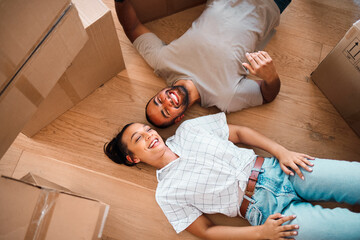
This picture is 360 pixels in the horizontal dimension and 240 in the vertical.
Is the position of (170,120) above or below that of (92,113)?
below

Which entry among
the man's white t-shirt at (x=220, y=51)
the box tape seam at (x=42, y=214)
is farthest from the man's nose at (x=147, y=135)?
the box tape seam at (x=42, y=214)

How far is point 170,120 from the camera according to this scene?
108 centimetres

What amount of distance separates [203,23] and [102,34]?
1.48 feet

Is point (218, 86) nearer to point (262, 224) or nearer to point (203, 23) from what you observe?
point (203, 23)

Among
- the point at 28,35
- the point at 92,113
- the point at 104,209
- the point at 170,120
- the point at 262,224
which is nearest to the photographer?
the point at 28,35

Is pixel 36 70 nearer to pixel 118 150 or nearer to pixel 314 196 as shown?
pixel 118 150

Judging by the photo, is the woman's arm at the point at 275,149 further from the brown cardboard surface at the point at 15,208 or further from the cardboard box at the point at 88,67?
the brown cardboard surface at the point at 15,208

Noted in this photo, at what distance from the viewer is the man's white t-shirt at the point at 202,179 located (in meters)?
0.94

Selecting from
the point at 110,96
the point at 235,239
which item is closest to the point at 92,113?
the point at 110,96

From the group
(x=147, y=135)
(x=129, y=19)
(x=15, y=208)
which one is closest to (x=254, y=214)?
(x=147, y=135)

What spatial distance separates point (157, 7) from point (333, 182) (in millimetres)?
1104

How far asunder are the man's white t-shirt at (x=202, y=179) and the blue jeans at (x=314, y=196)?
0.08 m

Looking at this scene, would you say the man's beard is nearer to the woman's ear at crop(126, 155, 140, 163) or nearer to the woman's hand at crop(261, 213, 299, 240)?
the woman's ear at crop(126, 155, 140, 163)

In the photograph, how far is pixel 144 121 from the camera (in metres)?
1.20
